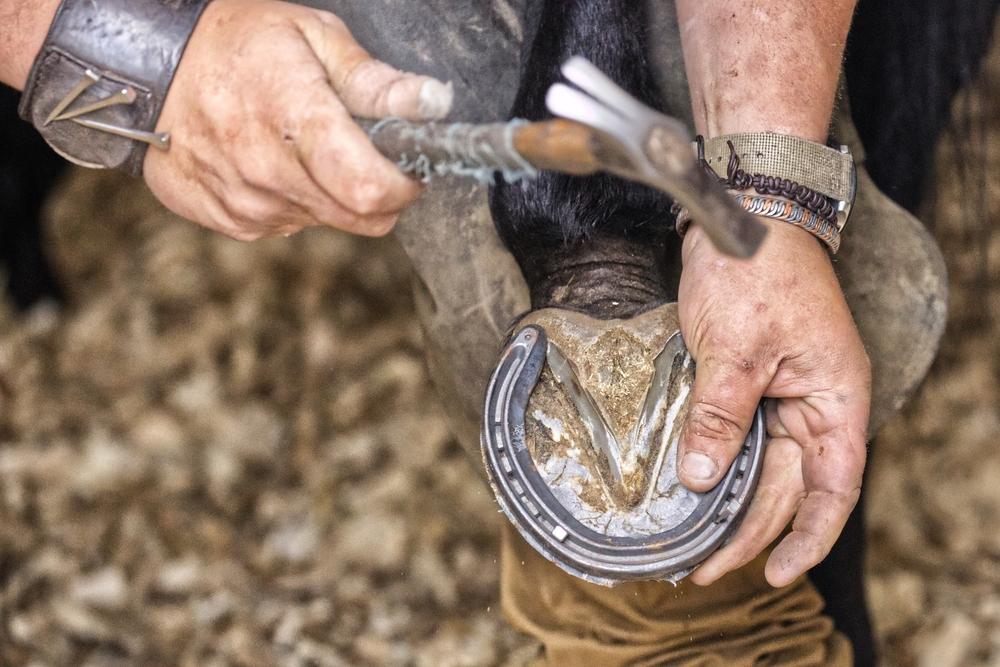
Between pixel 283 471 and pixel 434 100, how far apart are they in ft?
3.29

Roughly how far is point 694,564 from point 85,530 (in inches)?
38.7

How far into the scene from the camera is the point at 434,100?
63 cm

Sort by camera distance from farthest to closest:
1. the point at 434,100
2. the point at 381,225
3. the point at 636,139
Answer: the point at 381,225 < the point at 434,100 < the point at 636,139

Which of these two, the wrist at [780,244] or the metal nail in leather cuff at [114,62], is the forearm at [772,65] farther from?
the metal nail in leather cuff at [114,62]

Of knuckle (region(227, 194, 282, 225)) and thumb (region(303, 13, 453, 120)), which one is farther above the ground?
thumb (region(303, 13, 453, 120))

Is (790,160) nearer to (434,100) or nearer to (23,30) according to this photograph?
(434,100)

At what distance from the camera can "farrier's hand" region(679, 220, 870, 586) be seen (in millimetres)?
735

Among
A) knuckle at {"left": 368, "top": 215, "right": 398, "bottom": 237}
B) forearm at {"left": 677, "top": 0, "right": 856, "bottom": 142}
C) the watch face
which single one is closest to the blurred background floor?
forearm at {"left": 677, "top": 0, "right": 856, "bottom": 142}

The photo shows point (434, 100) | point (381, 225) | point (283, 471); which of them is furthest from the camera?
point (283, 471)

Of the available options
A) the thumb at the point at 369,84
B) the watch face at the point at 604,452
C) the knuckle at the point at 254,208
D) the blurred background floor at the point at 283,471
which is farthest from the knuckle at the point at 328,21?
the blurred background floor at the point at 283,471

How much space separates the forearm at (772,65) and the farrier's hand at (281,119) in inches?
10.4

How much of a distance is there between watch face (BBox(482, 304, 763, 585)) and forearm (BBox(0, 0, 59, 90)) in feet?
1.22

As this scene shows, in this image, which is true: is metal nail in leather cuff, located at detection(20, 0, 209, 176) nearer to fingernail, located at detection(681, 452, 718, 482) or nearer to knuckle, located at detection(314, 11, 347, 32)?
knuckle, located at detection(314, 11, 347, 32)

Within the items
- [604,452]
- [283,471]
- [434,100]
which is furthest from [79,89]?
[283,471]
